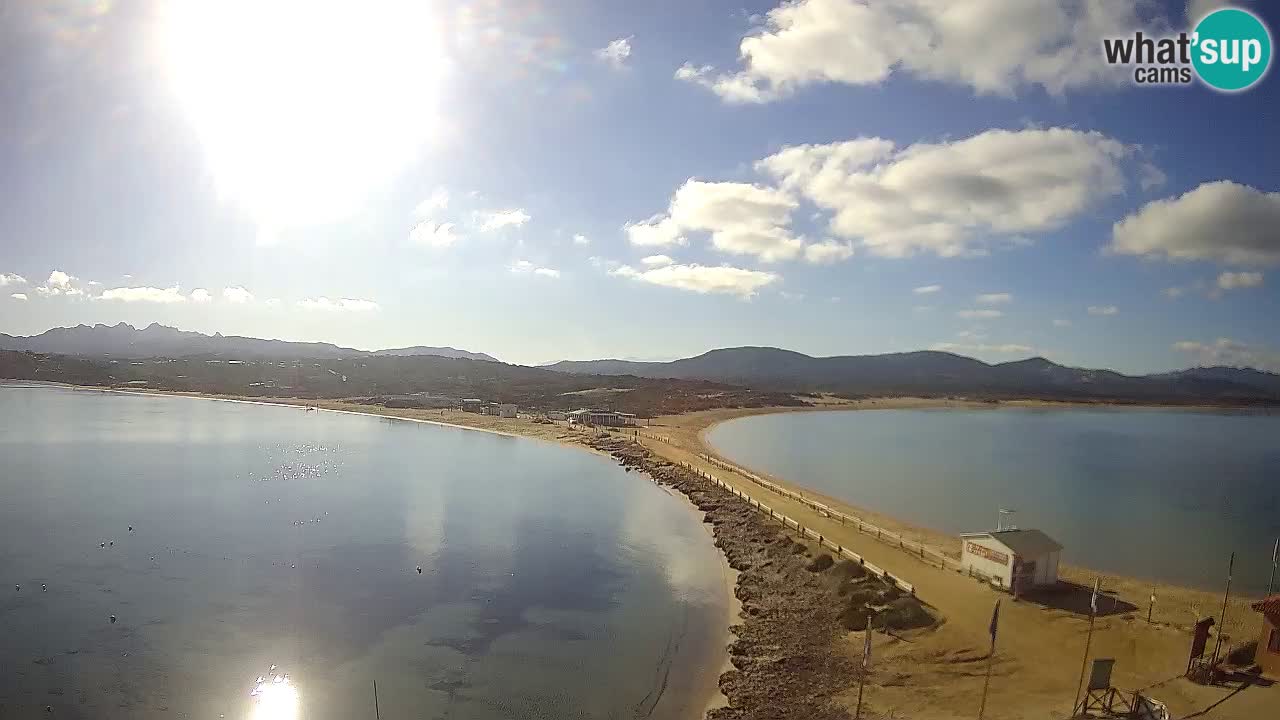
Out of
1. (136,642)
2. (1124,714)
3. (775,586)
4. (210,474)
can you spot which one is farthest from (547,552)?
(210,474)

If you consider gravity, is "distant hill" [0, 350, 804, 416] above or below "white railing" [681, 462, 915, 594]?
above

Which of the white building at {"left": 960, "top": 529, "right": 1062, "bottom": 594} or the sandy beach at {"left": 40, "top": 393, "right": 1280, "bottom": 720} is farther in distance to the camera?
the white building at {"left": 960, "top": 529, "right": 1062, "bottom": 594}

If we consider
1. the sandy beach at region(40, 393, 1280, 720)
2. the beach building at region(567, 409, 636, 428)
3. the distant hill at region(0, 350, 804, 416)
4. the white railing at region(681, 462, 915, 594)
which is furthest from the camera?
the distant hill at region(0, 350, 804, 416)

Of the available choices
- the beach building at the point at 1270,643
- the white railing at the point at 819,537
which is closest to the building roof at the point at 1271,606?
the beach building at the point at 1270,643

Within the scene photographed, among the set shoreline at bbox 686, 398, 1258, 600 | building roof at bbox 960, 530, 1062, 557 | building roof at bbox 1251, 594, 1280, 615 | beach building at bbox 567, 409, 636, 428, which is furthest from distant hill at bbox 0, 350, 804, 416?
building roof at bbox 1251, 594, 1280, 615

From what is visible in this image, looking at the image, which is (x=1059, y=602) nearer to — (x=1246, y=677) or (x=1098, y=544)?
(x=1246, y=677)

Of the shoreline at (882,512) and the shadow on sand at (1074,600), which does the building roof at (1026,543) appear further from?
the shoreline at (882,512)

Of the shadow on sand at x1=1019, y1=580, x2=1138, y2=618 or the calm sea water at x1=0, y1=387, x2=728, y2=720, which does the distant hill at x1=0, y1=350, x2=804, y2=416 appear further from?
the shadow on sand at x1=1019, y1=580, x2=1138, y2=618
